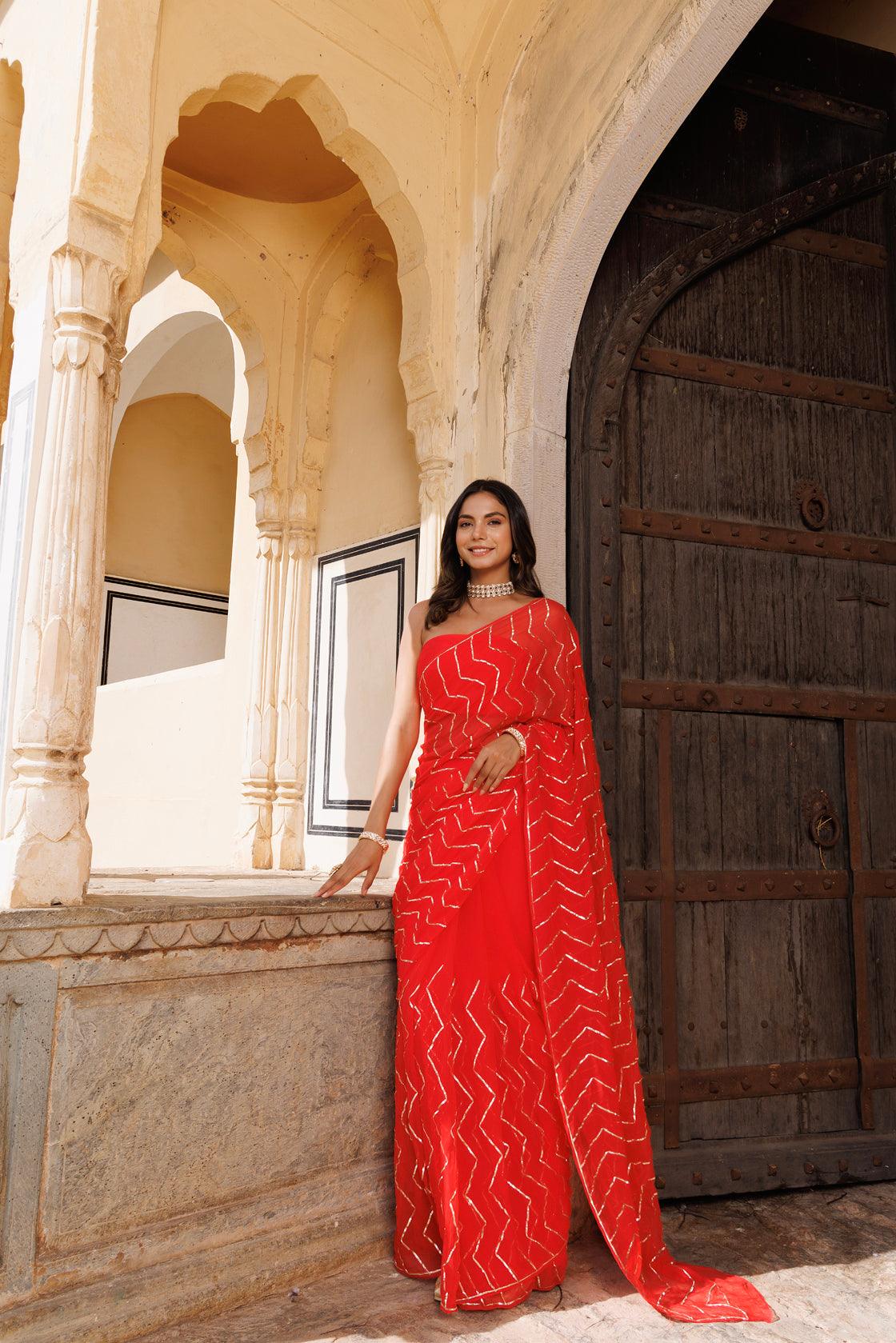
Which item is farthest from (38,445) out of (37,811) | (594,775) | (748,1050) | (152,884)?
(748,1050)

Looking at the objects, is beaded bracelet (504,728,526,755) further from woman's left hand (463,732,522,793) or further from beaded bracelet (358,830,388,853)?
beaded bracelet (358,830,388,853)

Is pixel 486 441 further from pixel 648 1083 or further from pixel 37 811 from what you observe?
pixel 648 1083

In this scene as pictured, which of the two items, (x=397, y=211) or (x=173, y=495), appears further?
(x=173, y=495)

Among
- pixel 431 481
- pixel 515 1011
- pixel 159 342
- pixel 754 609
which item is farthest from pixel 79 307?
pixel 159 342

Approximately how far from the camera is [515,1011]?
2354mm

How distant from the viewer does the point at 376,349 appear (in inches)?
164

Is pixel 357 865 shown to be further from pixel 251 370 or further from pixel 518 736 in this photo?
pixel 251 370

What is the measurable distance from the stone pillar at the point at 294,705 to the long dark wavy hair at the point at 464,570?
170 centimetres

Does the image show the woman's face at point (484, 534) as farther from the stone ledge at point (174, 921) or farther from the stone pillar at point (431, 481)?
the stone ledge at point (174, 921)

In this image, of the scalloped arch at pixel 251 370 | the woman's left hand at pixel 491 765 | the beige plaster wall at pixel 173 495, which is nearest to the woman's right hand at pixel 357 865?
the woman's left hand at pixel 491 765

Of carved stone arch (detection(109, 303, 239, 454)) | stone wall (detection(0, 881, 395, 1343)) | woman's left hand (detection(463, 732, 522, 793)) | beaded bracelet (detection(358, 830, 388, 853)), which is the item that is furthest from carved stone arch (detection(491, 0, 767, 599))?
carved stone arch (detection(109, 303, 239, 454))

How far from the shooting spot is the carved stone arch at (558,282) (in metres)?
2.88

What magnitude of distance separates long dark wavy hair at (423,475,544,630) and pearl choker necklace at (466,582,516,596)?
0.02 meters

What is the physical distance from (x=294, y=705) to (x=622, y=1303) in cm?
260
